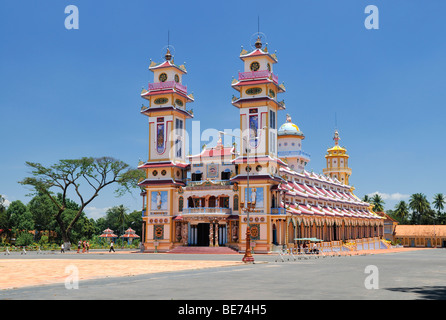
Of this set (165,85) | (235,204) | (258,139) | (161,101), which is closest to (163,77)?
(165,85)

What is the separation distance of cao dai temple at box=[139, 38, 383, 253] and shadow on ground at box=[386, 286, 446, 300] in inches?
1680

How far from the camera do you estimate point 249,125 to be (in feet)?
Answer: 216

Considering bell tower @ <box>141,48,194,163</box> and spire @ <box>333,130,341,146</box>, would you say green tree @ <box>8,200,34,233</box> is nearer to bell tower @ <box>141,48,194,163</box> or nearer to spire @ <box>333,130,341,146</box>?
bell tower @ <box>141,48,194,163</box>

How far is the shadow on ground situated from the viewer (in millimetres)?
16286

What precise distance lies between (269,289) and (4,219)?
8871cm

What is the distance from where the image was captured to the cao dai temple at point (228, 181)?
64062mm

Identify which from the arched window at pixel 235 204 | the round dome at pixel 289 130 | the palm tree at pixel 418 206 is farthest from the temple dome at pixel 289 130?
the palm tree at pixel 418 206

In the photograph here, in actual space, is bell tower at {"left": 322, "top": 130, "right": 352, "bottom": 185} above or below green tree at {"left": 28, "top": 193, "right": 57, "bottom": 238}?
above

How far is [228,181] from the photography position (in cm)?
6750

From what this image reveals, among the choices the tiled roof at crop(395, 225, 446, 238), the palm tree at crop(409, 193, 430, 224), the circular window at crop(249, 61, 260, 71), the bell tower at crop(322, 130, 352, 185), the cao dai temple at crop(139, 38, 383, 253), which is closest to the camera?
the cao dai temple at crop(139, 38, 383, 253)

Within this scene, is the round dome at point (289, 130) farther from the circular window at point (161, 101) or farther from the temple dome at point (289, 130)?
the circular window at point (161, 101)

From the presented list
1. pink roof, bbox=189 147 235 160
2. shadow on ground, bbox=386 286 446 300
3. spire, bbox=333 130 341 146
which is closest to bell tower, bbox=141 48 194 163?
pink roof, bbox=189 147 235 160
